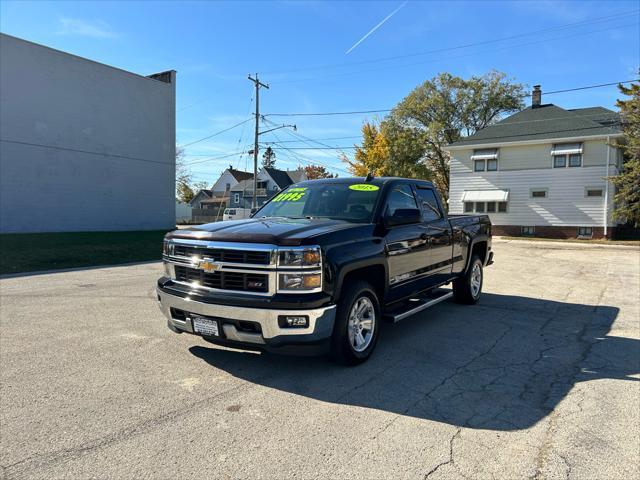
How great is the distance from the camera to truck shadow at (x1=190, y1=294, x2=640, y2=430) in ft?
12.1

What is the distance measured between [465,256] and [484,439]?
4513 mm

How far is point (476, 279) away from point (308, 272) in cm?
493

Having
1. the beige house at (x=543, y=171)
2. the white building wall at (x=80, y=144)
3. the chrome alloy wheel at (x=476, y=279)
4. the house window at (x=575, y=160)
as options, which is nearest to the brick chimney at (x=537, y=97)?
the beige house at (x=543, y=171)

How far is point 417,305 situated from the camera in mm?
5684

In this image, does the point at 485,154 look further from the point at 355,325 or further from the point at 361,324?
the point at 355,325

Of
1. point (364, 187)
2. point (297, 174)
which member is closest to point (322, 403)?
point (364, 187)

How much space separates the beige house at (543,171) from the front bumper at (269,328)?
Answer: 27.0 meters

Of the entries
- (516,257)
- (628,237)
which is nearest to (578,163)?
(628,237)

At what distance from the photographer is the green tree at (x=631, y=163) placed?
23.1 metres

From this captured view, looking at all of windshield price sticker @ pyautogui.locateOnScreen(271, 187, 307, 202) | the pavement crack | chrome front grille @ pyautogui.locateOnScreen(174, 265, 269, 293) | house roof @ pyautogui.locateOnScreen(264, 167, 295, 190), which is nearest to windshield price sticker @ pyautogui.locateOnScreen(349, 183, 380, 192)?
windshield price sticker @ pyautogui.locateOnScreen(271, 187, 307, 202)

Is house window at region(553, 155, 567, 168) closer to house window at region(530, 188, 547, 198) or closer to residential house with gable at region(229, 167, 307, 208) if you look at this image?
house window at region(530, 188, 547, 198)

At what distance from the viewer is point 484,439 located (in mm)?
3145

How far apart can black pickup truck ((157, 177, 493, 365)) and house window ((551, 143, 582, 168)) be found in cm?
2586

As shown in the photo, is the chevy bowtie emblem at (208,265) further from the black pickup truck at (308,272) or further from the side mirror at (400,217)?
the side mirror at (400,217)
